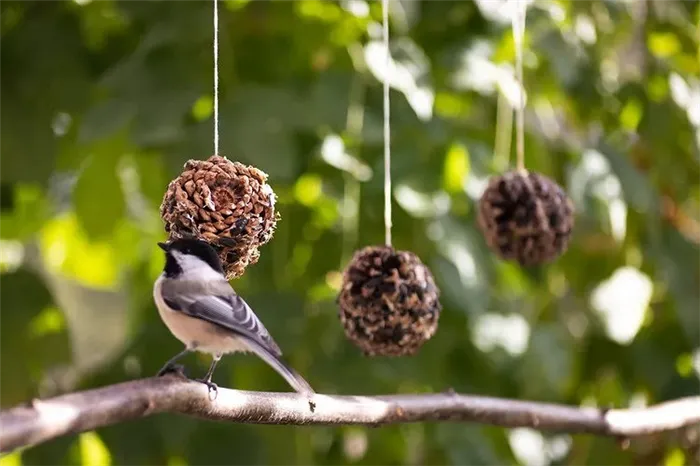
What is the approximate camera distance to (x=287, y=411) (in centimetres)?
54

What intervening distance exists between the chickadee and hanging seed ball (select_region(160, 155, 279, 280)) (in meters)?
0.02

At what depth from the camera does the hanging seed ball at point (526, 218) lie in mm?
864

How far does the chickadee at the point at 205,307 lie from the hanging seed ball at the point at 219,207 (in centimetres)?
2

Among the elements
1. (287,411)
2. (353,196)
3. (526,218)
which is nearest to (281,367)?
(287,411)

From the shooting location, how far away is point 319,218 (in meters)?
1.08

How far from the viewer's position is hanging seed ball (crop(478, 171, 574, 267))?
34.0 inches

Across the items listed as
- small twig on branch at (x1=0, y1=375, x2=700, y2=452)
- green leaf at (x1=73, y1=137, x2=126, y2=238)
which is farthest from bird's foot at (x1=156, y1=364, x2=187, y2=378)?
green leaf at (x1=73, y1=137, x2=126, y2=238)

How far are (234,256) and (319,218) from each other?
49 centimetres

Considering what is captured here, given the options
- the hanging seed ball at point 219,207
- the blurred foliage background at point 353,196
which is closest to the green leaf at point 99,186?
the blurred foliage background at point 353,196

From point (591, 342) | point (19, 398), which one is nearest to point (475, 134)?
point (591, 342)

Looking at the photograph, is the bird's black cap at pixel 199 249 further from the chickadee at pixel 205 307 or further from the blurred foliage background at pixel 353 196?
the blurred foliage background at pixel 353 196

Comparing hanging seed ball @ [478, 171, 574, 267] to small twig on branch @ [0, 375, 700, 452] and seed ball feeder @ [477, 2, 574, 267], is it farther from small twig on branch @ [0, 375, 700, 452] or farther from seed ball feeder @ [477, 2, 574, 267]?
small twig on branch @ [0, 375, 700, 452]

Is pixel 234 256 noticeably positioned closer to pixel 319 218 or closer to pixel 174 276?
pixel 174 276

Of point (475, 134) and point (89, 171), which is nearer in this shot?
point (89, 171)
